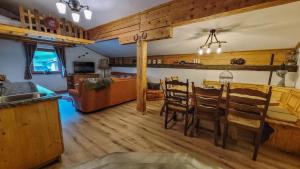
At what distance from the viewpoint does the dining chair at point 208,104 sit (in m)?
2.17

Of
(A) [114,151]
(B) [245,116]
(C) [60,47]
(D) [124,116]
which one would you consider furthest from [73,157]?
(C) [60,47]

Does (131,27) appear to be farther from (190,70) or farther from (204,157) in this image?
(204,157)

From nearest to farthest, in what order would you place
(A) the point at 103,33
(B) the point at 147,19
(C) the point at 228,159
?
(C) the point at 228,159
(B) the point at 147,19
(A) the point at 103,33

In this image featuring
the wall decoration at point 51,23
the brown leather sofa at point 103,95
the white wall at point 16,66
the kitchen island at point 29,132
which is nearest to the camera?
the kitchen island at point 29,132

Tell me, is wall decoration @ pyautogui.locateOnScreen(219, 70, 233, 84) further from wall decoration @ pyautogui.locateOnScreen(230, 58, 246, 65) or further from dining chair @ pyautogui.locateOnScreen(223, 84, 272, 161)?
dining chair @ pyautogui.locateOnScreen(223, 84, 272, 161)

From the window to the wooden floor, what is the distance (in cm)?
395

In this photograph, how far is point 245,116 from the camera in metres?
1.98

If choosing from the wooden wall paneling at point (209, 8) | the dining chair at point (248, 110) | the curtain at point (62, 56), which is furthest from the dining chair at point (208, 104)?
the curtain at point (62, 56)

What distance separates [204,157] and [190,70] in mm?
3759

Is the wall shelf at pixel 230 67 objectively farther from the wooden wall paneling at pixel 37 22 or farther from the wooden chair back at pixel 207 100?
the wooden wall paneling at pixel 37 22

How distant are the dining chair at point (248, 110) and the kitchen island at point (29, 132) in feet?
7.73

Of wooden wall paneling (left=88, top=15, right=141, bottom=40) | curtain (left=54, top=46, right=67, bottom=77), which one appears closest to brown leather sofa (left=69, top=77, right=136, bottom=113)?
wooden wall paneling (left=88, top=15, right=141, bottom=40)

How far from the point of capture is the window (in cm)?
580

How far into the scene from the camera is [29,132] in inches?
62.8
